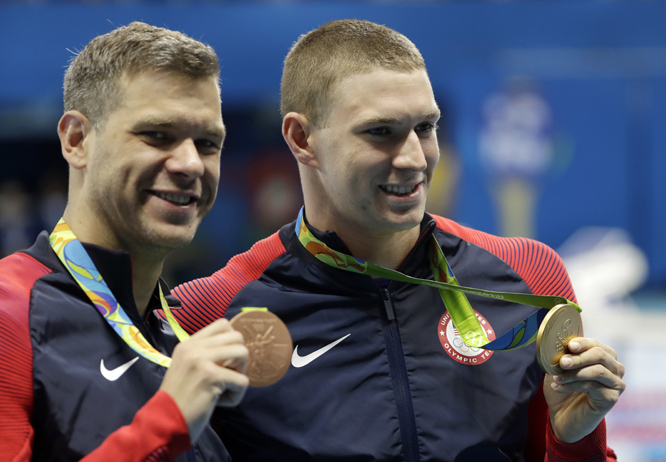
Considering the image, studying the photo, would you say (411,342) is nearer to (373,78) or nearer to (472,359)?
(472,359)

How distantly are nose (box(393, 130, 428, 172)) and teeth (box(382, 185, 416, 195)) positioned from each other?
6 centimetres

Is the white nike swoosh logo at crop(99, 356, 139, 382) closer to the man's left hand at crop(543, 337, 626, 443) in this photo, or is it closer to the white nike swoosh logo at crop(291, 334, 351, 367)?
the white nike swoosh logo at crop(291, 334, 351, 367)

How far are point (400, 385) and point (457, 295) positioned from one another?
13.5 inches

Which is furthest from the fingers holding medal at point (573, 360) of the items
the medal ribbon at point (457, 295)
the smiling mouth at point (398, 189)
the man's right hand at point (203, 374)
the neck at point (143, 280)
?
the neck at point (143, 280)

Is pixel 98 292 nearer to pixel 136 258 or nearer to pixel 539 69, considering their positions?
pixel 136 258

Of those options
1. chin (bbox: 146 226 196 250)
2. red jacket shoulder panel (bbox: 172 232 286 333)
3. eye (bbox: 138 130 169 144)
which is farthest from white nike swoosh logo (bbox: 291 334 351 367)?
eye (bbox: 138 130 169 144)

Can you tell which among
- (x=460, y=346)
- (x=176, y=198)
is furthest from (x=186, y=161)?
(x=460, y=346)

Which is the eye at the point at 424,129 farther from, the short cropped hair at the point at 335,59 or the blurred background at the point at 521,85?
the blurred background at the point at 521,85

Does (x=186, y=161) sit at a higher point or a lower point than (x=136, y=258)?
higher

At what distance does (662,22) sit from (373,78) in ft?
27.7

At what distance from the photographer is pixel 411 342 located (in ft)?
8.38

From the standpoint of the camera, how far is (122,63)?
7.28 feet

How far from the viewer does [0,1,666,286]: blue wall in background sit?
9.69 meters

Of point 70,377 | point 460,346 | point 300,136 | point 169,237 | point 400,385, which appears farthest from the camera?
point 300,136
